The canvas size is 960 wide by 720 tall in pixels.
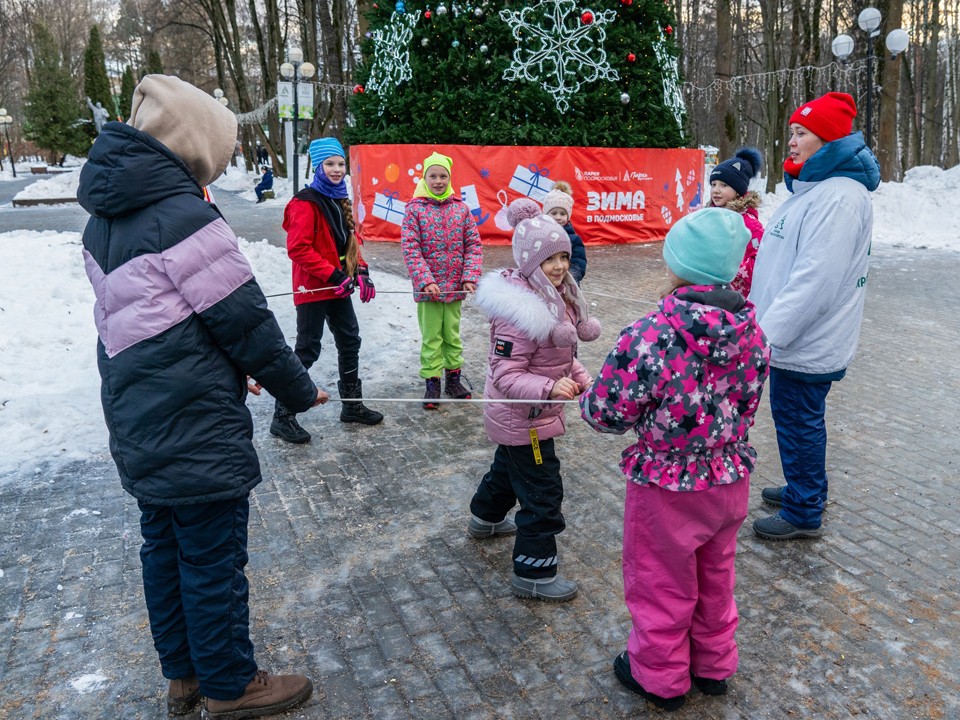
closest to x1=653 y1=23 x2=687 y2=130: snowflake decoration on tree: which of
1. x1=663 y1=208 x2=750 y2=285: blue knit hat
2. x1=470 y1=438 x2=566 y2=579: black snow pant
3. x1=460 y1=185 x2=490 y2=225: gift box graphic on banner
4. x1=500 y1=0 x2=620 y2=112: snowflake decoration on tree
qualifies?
x1=500 y1=0 x2=620 y2=112: snowflake decoration on tree

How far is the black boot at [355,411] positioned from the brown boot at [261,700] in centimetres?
308

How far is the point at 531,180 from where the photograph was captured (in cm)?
1471

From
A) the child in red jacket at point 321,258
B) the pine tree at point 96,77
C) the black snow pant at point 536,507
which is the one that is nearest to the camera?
the black snow pant at point 536,507

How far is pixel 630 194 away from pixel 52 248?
10597 mm

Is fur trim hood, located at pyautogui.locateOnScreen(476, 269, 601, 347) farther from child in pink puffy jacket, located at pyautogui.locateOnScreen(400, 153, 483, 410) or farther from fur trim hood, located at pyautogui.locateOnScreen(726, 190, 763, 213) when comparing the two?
child in pink puffy jacket, located at pyautogui.locateOnScreen(400, 153, 483, 410)

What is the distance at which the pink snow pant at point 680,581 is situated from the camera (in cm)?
272

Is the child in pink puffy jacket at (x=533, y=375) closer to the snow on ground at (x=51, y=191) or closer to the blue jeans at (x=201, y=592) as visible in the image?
the blue jeans at (x=201, y=592)

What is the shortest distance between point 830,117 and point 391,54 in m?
12.5

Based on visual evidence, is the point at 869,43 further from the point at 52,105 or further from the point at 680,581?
the point at 52,105

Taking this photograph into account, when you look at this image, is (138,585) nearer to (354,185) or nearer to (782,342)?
(782,342)

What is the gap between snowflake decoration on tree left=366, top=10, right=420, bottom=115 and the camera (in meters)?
14.5

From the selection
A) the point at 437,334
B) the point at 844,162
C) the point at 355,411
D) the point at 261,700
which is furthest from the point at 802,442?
the point at 355,411

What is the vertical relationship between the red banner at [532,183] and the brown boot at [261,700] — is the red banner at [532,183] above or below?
above

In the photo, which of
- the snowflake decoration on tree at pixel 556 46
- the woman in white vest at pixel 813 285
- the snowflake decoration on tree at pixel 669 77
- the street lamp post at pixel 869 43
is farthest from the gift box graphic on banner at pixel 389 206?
the woman in white vest at pixel 813 285
